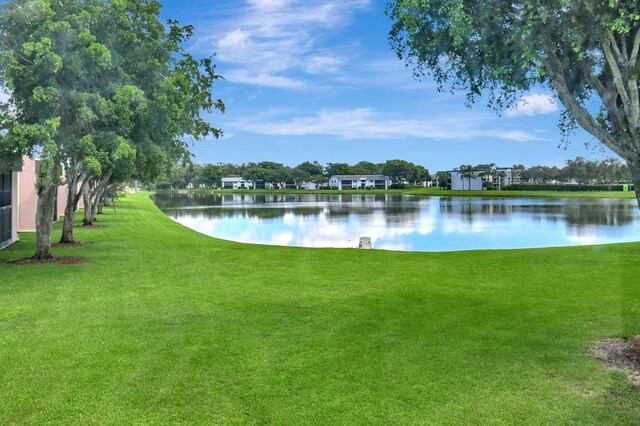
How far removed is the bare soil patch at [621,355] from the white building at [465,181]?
17625cm

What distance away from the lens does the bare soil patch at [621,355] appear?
828 cm

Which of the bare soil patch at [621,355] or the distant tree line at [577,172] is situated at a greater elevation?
the distant tree line at [577,172]

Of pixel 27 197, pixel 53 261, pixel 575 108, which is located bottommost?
pixel 53 261

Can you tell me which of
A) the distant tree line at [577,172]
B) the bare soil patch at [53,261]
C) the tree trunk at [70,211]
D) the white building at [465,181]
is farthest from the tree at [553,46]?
the white building at [465,181]

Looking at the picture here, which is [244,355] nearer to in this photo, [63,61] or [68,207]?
[63,61]

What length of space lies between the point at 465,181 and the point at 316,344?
185 meters

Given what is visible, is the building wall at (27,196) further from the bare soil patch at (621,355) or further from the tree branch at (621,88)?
the bare soil patch at (621,355)

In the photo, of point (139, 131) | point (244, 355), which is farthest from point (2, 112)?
point (244, 355)

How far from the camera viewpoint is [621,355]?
8.98 m

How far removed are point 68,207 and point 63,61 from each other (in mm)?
9967

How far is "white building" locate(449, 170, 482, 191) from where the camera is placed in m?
181

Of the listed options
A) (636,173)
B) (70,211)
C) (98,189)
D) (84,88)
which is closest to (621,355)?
(636,173)

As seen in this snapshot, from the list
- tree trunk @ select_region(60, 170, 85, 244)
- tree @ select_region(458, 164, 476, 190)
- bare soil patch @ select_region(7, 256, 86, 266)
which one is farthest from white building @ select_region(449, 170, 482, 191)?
bare soil patch @ select_region(7, 256, 86, 266)

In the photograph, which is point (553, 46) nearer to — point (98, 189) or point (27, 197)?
point (98, 189)
